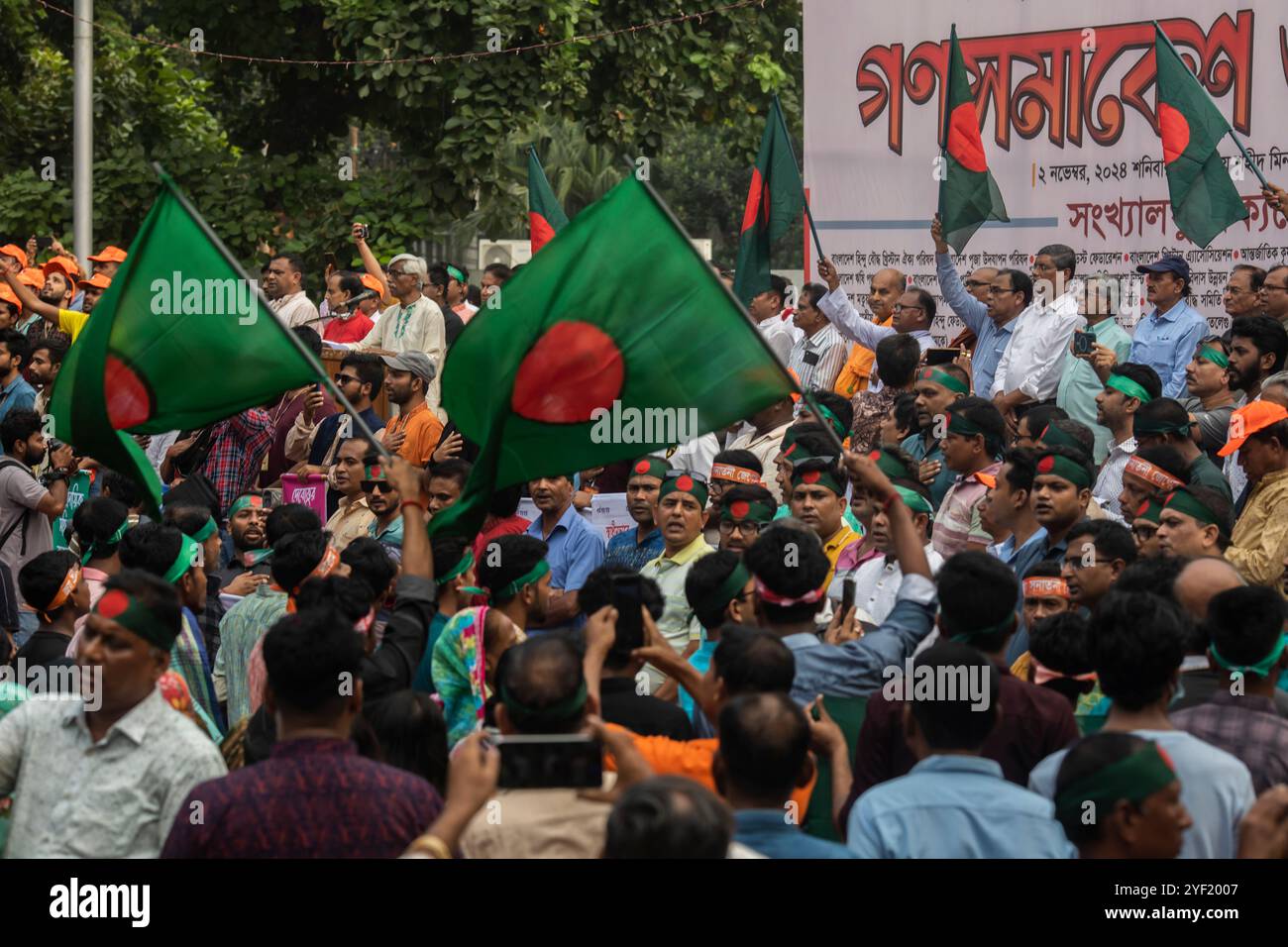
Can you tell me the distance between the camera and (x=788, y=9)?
910 inches

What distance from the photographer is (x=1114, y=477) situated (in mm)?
8766

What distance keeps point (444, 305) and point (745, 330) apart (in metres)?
9.29

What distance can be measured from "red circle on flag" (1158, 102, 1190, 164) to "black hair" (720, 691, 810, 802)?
749 centimetres

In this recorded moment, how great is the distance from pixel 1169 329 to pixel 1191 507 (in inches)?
159

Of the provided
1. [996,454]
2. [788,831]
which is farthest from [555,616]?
[788,831]

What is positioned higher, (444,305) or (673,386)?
(444,305)

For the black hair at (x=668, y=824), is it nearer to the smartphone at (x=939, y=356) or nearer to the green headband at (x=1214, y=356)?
the green headband at (x=1214, y=356)

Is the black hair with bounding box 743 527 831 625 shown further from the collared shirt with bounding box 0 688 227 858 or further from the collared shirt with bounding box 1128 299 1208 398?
the collared shirt with bounding box 1128 299 1208 398

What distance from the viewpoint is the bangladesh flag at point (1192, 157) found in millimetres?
10383

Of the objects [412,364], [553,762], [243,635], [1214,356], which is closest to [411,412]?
[412,364]

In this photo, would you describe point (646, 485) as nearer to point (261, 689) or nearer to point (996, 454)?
point (996, 454)

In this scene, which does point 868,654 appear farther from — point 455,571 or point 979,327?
point 979,327

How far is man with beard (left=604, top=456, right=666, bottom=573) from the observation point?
833 cm

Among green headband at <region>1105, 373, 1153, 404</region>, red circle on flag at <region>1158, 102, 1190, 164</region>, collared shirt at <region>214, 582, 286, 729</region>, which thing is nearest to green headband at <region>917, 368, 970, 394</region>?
green headband at <region>1105, 373, 1153, 404</region>
